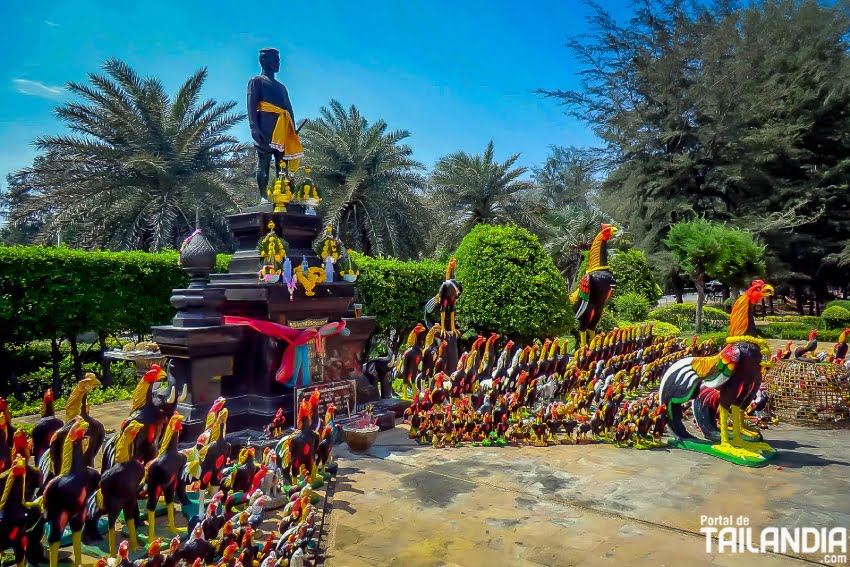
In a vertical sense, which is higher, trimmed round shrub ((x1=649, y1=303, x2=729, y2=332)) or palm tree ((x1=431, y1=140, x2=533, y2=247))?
palm tree ((x1=431, y1=140, x2=533, y2=247))

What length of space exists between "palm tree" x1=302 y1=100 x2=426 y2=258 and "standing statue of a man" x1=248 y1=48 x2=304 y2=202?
37.1ft

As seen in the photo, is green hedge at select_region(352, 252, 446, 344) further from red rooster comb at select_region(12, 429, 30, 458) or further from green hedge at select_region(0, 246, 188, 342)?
red rooster comb at select_region(12, 429, 30, 458)

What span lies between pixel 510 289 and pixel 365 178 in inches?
368

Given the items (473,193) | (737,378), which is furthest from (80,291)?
(473,193)

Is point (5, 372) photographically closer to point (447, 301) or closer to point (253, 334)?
point (253, 334)

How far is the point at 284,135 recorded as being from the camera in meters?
8.97

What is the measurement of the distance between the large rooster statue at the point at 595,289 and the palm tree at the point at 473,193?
13.1 metres

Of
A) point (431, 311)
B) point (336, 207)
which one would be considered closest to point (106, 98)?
point (336, 207)

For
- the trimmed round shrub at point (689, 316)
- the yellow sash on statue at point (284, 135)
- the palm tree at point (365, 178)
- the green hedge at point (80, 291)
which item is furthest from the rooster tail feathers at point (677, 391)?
the trimmed round shrub at point (689, 316)

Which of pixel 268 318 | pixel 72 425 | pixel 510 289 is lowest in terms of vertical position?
pixel 72 425

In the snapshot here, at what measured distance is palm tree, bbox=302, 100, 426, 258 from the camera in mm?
20812

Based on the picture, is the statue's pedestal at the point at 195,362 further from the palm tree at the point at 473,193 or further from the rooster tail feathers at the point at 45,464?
the palm tree at the point at 473,193

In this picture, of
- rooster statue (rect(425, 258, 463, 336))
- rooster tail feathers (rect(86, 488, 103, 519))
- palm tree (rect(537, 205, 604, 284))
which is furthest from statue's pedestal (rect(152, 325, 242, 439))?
palm tree (rect(537, 205, 604, 284))

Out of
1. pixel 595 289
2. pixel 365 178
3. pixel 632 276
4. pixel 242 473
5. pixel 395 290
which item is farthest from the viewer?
pixel 632 276
